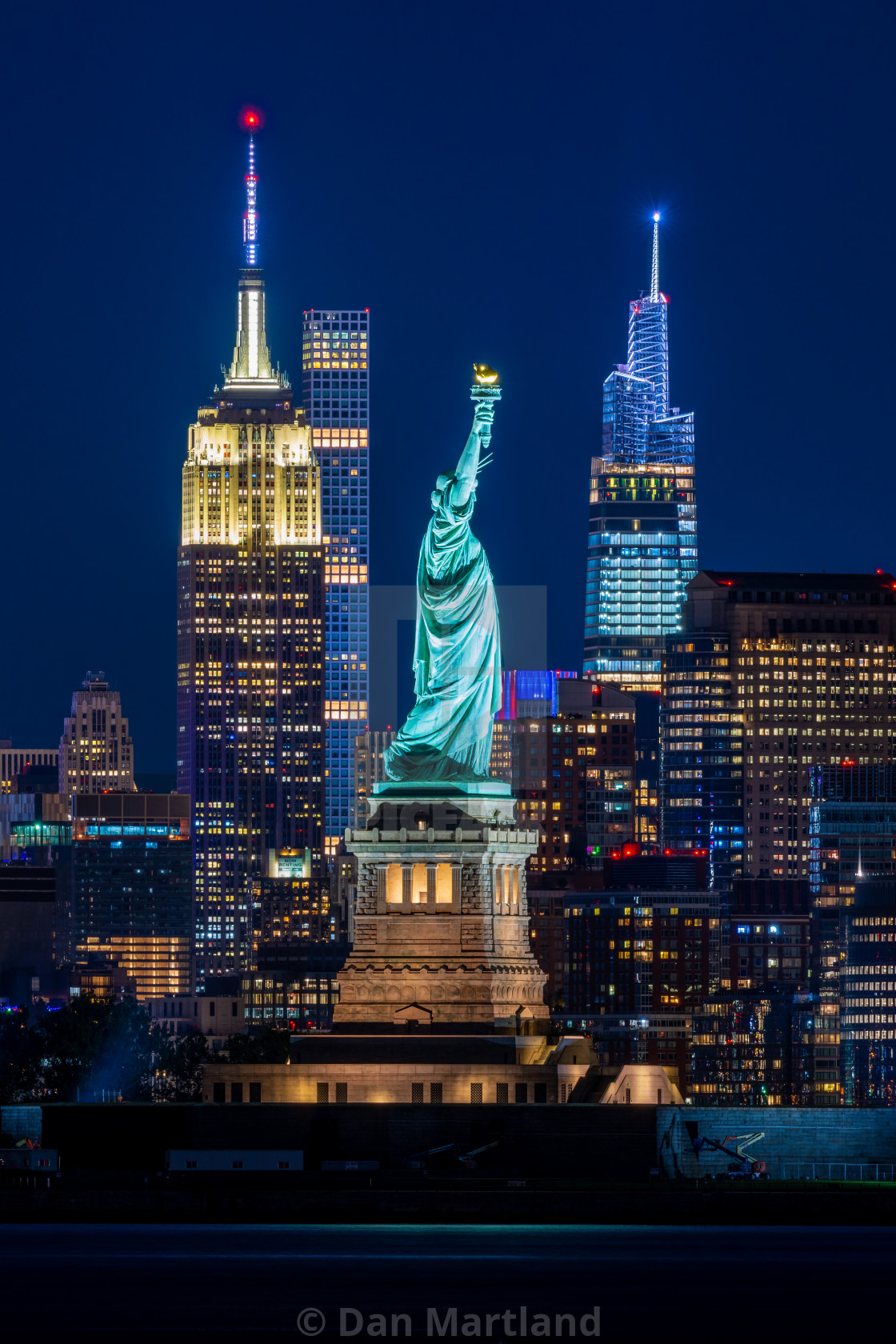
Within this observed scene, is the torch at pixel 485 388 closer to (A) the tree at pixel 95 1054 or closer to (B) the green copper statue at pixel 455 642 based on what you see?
(B) the green copper statue at pixel 455 642

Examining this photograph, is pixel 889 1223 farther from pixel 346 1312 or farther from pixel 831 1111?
pixel 346 1312

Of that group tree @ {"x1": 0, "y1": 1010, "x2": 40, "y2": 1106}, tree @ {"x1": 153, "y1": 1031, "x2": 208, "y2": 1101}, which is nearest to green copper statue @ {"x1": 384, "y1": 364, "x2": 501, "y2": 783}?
tree @ {"x1": 0, "y1": 1010, "x2": 40, "y2": 1106}

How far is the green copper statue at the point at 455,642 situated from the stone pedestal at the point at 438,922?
1676 mm

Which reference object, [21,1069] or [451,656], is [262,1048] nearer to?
[21,1069]

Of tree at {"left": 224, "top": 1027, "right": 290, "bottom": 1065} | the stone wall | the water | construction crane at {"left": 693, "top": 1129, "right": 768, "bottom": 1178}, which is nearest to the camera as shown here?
the water

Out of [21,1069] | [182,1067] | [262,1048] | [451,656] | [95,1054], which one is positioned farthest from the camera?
[182,1067]

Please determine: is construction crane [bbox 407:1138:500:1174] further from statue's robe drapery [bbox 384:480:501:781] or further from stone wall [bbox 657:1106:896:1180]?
statue's robe drapery [bbox 384:480:501:781]

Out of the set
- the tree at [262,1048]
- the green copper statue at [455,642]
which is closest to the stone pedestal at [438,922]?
the green copper statue at [455,642]

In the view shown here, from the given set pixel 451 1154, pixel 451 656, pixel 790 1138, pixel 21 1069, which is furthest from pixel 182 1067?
pixel 790 1138

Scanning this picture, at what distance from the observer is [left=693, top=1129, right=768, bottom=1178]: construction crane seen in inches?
4387

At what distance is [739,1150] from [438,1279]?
27.2 m

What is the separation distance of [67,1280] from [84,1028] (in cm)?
7299

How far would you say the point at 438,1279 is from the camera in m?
86.4

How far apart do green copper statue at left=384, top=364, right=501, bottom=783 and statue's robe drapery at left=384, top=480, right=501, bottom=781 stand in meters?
0.03
